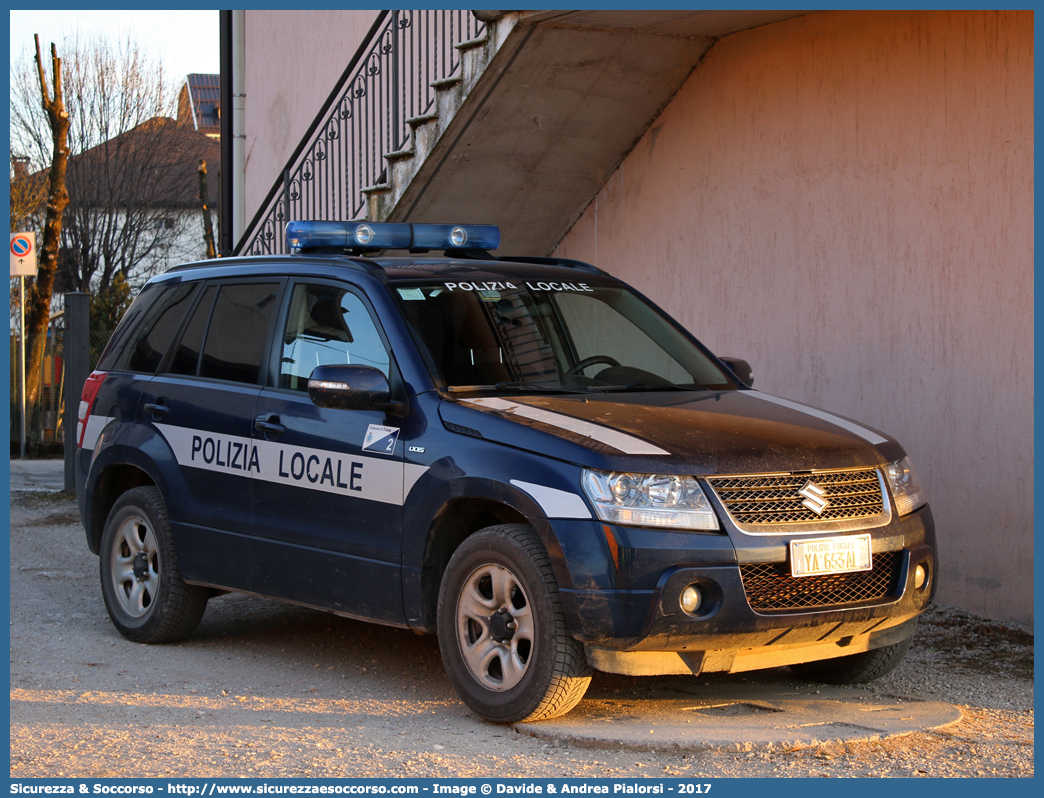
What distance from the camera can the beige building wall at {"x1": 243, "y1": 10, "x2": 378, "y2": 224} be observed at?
15.5m

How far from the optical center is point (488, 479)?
4.83 m

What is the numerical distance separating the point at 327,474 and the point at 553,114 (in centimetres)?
443

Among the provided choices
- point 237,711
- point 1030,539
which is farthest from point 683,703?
point 1030,539

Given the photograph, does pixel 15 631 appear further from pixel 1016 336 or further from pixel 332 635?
pixel 1016 336

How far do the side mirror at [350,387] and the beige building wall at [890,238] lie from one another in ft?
11.6

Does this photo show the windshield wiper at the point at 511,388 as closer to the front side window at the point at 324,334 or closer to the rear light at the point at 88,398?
the front side window at the point at 324,334

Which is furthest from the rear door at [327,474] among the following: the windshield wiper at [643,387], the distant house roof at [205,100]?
the distant house roof at [205,100]

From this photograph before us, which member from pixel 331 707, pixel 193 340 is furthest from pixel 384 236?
pixel 331 707

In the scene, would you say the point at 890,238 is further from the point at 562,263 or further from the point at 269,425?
the point at 269,425

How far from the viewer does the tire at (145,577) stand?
249 inches

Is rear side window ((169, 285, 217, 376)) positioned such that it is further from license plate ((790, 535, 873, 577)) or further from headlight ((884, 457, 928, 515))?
headlight ((884, 457, 928, 515))

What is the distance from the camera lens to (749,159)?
8.62m

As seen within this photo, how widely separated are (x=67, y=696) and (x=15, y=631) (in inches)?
60.8

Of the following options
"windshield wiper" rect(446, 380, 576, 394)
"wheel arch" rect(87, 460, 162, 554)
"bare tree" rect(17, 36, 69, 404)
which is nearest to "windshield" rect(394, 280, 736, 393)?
"windshield wiper" rect(446, 380, 576, 394)
